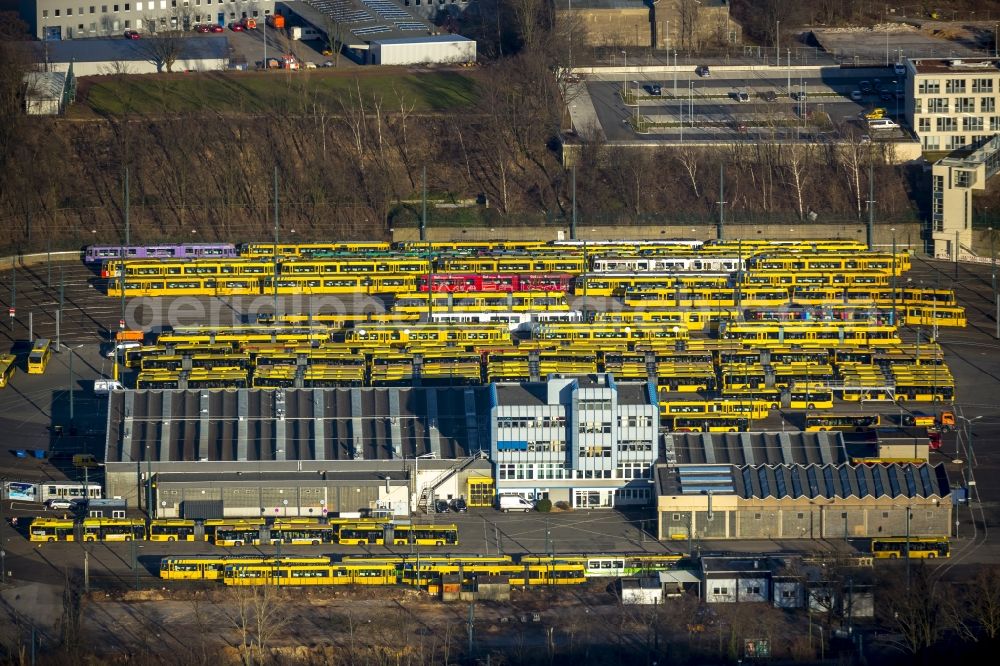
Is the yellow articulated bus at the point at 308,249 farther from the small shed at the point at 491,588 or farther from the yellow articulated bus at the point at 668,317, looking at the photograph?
the small shed at the point at 491,588

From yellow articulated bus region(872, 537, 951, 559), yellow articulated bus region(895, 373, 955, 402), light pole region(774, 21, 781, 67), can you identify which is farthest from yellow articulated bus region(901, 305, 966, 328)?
light pole region(774, 21, 781, 67)

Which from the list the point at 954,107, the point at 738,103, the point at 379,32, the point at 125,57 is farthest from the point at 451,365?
the point at 379,32

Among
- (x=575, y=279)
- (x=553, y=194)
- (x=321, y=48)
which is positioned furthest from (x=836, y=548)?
(x=321, y=48)

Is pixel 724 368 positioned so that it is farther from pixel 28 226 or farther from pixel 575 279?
pixel 28 226

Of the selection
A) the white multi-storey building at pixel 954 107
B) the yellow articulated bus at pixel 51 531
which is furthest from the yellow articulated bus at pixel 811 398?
the white multi-storey building at pixel 954 107

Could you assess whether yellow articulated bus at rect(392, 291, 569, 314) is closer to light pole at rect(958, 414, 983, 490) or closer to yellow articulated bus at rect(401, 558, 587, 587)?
light pole at rect(958, 414, 983, 490)
